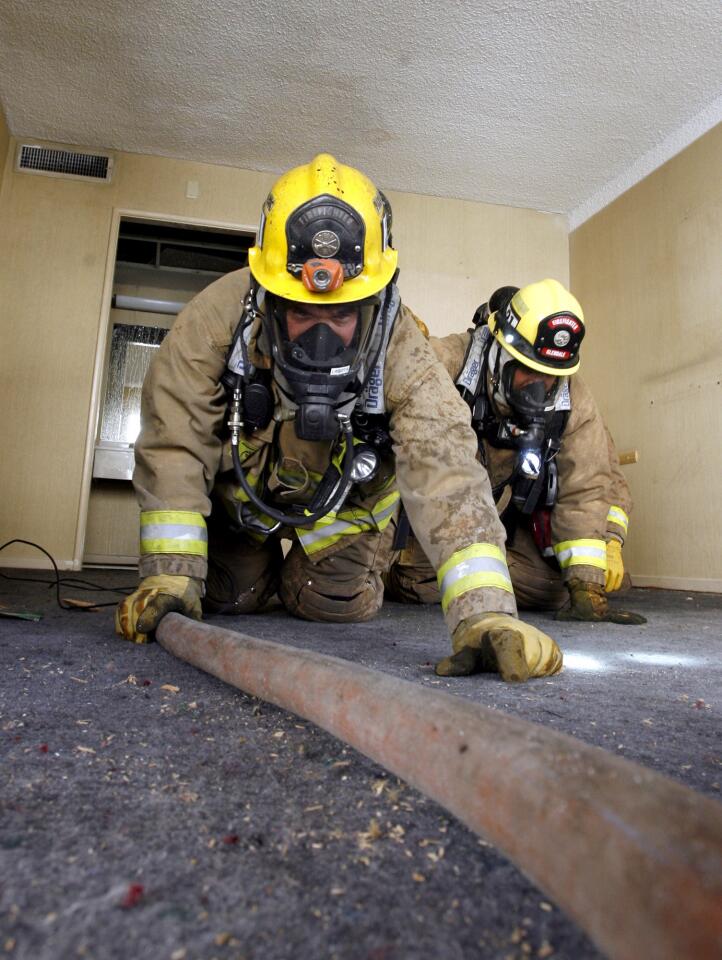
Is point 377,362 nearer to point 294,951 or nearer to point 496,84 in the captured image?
point 294,951

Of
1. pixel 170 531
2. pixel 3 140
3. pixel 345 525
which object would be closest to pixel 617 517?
pixel 345 525

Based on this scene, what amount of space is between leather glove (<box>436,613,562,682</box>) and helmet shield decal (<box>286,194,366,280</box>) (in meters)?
0.89

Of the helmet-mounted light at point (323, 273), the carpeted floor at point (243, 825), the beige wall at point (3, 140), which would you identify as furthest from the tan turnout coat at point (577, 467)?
the beige wall at point (3, 140)

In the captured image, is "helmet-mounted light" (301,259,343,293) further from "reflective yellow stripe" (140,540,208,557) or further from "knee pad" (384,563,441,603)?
"knee pad" (384,563,441,603)

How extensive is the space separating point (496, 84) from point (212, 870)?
4.26 meters

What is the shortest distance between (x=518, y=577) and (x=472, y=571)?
1752 millimetres

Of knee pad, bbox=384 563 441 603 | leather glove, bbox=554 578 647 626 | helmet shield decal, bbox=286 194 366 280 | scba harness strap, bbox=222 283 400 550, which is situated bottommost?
knee pad, bbox=384 563 441 603

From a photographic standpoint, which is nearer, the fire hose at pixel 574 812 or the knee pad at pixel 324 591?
the fire hose at pixel 574 812

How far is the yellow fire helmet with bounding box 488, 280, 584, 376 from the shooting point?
2.72 m

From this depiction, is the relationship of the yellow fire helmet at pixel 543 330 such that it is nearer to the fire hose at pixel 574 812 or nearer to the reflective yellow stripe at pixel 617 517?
the reflective yellow stripe at pixel 617 517

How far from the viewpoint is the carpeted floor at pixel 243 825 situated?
51 cm

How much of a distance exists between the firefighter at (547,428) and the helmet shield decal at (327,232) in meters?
1.19

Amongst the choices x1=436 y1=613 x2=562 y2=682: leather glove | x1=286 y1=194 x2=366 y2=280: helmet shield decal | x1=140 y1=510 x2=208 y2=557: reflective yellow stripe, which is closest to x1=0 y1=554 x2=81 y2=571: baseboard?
x1=140 y1=510 x2=208 y2=557: reflective yellow stripe

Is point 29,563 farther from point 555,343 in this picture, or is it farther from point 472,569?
point 472,569
